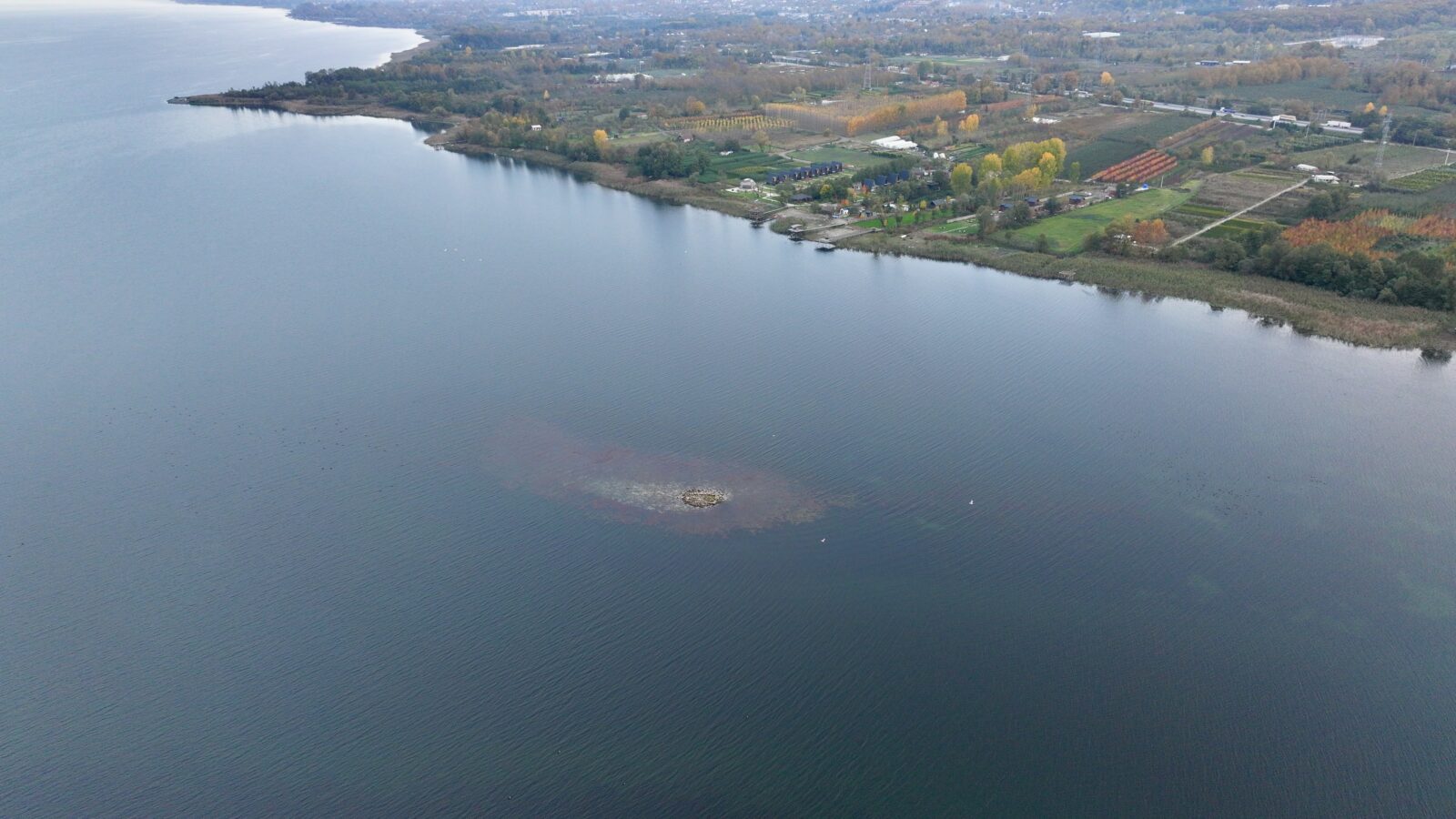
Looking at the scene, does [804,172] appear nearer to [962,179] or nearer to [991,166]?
[962,179]

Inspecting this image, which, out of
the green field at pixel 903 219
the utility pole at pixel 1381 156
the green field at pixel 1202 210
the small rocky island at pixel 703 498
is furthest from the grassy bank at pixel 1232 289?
the utility pole at pixel 1381 156

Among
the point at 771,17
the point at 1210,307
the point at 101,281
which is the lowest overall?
the point at 1210,307

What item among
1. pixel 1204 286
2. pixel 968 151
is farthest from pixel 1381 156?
pixel 1204 286

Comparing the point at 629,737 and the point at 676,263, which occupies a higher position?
the point at 676,263

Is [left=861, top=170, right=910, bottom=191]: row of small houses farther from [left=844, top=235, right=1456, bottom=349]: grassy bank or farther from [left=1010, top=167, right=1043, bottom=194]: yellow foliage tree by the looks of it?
[left=844, top=235, right=1456, bottom=349]: grassy bank

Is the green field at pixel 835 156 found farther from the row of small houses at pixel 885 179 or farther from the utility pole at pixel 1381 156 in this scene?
the utility pole at pixel 1381 156

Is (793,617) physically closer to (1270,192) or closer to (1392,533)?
(1392,533)

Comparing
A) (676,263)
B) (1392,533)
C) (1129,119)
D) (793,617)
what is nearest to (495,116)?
(676,263)
